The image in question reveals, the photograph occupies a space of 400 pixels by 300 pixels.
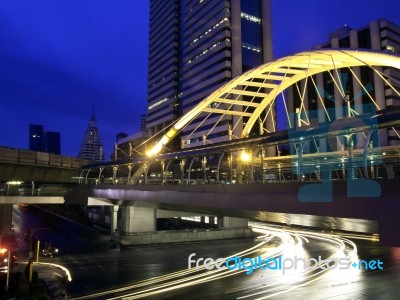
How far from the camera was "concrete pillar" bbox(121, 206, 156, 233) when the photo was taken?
134ft

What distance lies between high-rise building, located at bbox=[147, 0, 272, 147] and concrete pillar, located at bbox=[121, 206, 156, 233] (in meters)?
56.7

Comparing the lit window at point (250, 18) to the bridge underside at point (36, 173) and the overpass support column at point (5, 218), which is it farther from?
the overpass support column at point (5, 218)

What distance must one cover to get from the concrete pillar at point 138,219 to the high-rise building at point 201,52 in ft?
186

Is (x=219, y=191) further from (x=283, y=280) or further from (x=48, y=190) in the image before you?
(x=48, y=190)

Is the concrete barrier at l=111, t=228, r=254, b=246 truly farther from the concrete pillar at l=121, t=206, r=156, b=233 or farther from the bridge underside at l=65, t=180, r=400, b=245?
the bridge underside at l=65, t=180, r=400, b=245

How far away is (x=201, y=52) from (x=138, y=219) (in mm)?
92605

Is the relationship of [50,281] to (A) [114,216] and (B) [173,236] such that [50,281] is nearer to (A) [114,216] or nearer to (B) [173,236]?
(B) [173,236]

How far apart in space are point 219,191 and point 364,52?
18645mm

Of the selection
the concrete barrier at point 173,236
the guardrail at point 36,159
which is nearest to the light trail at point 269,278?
the concrete barrier at point 173,236

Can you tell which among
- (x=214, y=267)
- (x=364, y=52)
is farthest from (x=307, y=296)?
(x=364, y=52)

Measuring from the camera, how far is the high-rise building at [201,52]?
11237 cm

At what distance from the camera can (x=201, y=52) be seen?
406 ft

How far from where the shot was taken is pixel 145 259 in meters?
32.4

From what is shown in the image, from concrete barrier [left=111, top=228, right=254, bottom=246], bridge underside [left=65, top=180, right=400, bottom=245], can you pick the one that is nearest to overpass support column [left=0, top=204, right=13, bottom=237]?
concrete barrier [left=111, top=228, right=254, bottom=246]
